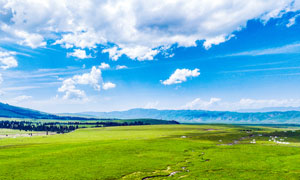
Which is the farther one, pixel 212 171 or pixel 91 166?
pixel 91 166

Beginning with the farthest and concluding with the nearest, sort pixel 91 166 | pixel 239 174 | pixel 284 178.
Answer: pixel 91 166
pixel 239 174
pixel 284 178

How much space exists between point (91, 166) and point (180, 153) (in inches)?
1372

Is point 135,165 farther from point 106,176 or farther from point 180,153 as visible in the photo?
point 180,153

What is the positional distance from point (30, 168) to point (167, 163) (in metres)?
39.6

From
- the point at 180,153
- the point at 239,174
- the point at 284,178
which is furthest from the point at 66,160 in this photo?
the point at 284,178

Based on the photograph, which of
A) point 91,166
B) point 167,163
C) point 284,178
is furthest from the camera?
point 167,163

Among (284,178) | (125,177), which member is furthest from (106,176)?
(284,178)

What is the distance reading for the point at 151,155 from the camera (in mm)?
72062

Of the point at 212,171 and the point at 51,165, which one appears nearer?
the point at 212,171

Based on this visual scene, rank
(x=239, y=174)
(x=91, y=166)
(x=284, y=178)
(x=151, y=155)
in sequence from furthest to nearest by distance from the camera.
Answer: (x=151, y=155)
(x=91, y=166)
(x=239, y=174)
(x=284, y=178)

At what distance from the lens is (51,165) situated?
5844 cm

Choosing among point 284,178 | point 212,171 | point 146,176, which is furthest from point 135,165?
point 284,178

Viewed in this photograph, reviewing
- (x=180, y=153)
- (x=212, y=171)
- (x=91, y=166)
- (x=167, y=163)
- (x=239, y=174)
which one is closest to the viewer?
(x=239, y=174)

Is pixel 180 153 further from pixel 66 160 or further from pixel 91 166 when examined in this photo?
pixel 66 160
